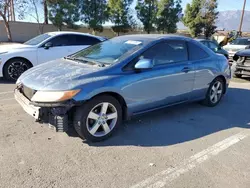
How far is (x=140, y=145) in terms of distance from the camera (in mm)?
3771

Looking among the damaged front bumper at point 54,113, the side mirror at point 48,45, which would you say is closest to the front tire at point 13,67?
the side mirror at point 48,45

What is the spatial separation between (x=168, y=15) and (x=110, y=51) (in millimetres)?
29242

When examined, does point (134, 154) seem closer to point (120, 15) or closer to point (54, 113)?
point (54, 113)

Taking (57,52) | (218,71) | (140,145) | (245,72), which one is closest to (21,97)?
(140,145)

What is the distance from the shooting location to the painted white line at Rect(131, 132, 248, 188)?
2.89m

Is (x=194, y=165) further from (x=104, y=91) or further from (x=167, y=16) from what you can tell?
(x=167, y=16)

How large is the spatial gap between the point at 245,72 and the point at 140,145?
6968 mm

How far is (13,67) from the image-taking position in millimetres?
7605

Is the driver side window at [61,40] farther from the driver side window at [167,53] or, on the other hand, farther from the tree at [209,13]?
the tree at [209,13]

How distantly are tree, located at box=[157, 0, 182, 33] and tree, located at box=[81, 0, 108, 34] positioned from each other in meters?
6.61

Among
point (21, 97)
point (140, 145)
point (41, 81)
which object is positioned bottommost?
point (140, 145)

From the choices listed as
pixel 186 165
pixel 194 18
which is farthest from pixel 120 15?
pixel 186 165

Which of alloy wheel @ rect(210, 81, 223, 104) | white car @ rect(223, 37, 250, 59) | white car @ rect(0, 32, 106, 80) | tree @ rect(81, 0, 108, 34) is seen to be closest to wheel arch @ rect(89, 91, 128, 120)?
alloy wheel @ rect(210, 81, 223, 104)

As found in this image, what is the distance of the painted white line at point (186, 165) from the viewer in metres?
2.89
